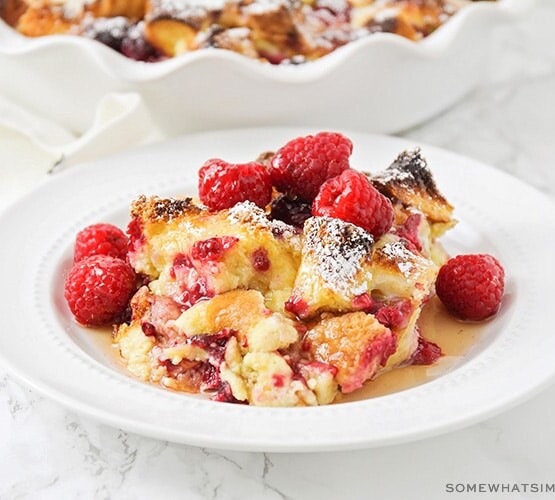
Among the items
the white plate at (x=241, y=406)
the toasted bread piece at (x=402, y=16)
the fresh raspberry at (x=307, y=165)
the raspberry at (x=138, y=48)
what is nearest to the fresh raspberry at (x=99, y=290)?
the white plate at (x=241, y=406)

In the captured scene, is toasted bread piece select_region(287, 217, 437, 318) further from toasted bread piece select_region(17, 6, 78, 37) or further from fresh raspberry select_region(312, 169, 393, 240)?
toasted bread piece select_region(17, 6, 78, 37)

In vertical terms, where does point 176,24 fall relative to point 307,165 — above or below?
below

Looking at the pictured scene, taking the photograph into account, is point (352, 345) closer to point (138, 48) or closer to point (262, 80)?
point (262, 80)

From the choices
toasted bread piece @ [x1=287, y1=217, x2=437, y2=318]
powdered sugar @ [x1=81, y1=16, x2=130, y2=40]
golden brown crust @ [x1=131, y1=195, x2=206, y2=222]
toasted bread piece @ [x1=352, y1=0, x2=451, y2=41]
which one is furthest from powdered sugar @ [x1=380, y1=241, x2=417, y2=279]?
powdered sugar @ [x1=81, y1=16, x2=130, y2=40]

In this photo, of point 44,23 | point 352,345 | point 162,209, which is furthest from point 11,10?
point 352,345

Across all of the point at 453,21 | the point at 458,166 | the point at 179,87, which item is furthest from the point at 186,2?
the point at 458,166
